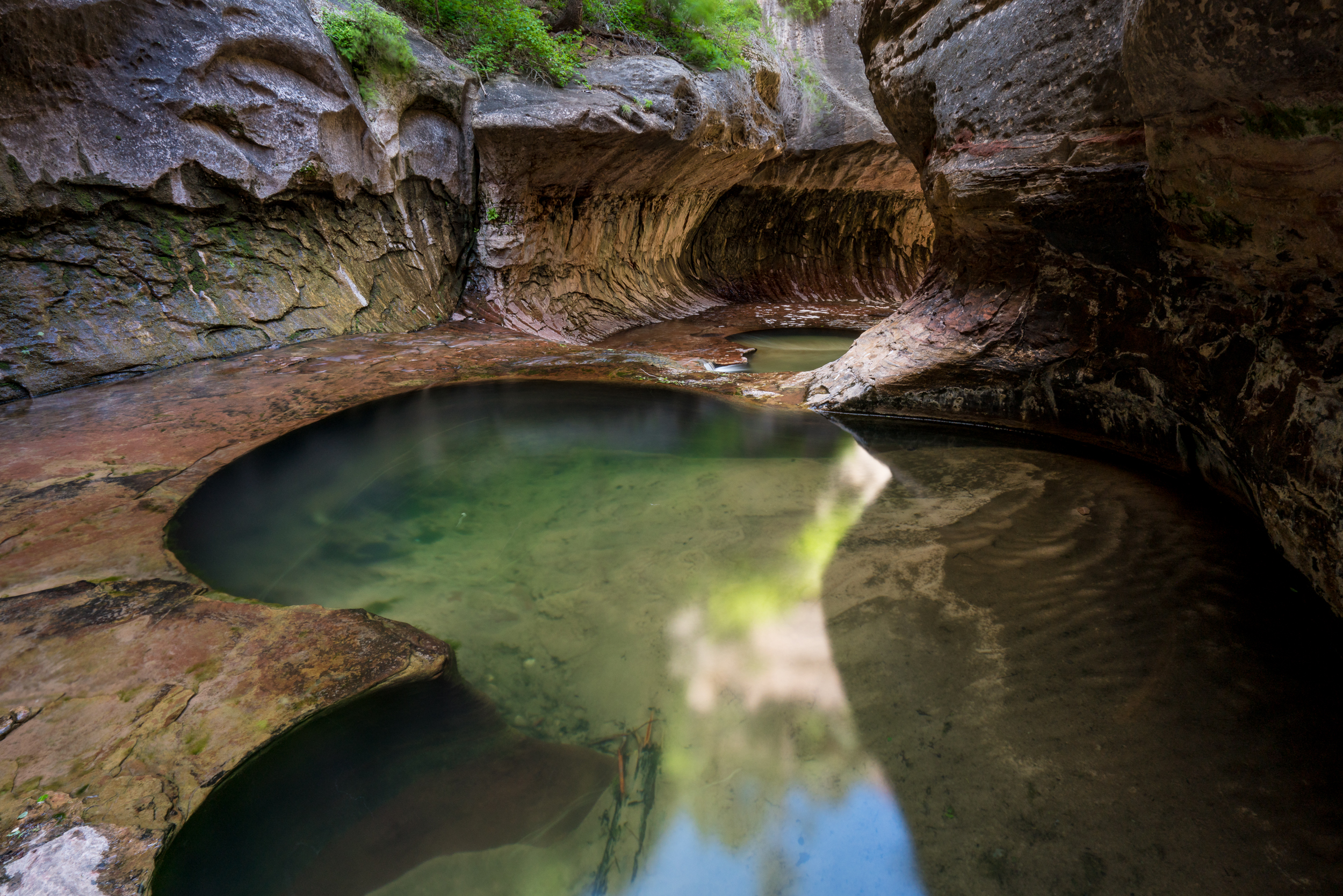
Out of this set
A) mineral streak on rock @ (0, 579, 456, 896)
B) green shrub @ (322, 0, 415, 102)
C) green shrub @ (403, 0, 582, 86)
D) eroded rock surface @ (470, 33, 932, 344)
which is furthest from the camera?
eroded rock surface @ (470, 33, 932, 344)

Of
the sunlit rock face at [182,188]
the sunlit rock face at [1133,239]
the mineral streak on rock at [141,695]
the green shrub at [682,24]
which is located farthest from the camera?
the green shrub at [682,24]

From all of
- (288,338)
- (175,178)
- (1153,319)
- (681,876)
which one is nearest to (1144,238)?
(1153,319)

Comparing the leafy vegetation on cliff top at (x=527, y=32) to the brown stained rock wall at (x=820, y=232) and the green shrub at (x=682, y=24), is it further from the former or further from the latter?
the brown stained rock wall at (x=820, y=232)

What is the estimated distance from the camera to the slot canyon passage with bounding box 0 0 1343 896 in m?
1.51

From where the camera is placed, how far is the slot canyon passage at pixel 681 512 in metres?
1.51

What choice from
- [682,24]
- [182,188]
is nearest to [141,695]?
[182,188]

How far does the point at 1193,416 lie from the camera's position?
3.07 m

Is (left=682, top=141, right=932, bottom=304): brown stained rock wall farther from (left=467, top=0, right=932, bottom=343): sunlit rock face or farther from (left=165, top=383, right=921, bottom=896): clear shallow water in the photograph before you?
(left=165, top=383, right=921, bottom=896): clear shallow water

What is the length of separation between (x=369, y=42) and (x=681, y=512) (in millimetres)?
5812

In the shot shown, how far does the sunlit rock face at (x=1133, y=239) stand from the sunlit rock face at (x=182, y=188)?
176 inches

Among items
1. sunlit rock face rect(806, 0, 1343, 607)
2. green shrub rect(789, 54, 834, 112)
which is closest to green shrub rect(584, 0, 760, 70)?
green shrub rect(789, 54, 834, 112)

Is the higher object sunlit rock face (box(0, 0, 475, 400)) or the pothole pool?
sunlit rock face (box(0, 0, 475, 400))

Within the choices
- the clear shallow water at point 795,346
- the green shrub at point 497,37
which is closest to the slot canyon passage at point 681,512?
the clear shallow water at point 795,346

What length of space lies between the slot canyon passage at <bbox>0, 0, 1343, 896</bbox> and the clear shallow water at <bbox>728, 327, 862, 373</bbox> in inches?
28.3
